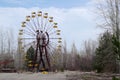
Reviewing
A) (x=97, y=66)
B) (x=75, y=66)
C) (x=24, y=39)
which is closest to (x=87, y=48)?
(x=75, y=66)

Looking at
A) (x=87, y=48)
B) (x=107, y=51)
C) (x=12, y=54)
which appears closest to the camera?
(x=107, y=51)

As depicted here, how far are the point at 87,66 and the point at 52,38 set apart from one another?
18208 mm

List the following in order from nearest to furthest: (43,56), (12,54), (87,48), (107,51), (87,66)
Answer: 1. (107,51)
2. (43,56)
3. (87,66)
4. (12,54)
5. (87,48)

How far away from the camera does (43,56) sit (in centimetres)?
4031

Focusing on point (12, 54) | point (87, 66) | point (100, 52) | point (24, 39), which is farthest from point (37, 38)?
point (12, 54)

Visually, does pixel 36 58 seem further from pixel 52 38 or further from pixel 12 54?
pixel 12 54

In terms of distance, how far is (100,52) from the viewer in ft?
136

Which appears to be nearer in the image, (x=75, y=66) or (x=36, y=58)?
(x=36, y=58)

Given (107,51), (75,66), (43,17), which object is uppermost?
(43,17)

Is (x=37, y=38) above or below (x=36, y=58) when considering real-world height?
above

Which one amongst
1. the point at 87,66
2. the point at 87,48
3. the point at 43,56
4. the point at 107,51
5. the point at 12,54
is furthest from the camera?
the point at 87,48

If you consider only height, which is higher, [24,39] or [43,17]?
[43,17]

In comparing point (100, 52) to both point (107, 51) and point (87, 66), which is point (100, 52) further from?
point (87, 66)

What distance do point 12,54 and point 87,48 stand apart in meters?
22.0
